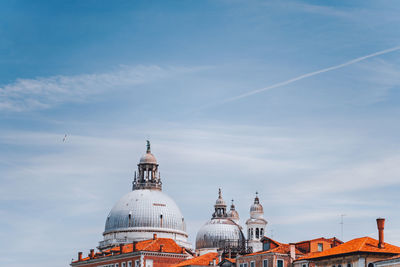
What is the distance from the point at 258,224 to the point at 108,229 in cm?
2202

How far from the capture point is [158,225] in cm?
11988

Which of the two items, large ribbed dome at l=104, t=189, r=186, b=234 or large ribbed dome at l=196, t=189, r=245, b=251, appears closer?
large ribbed dome at l=104, t=189, r=186, b=234

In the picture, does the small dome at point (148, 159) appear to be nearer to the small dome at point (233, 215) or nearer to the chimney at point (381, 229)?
the small dome at point (233, 215)

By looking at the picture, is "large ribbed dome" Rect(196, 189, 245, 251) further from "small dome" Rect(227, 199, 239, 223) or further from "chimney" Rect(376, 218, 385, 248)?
"chimney" Rect(376, 218, 385, 248)

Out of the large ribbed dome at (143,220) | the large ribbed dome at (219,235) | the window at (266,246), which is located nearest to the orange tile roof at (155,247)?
the large ribbed dome at (143,220)

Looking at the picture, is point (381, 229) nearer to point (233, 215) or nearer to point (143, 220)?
point (143, 220)

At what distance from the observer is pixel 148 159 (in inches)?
5143

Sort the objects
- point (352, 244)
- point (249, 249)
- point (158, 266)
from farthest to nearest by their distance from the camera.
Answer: point (249, 249), point (158, 266), point (352, 244)

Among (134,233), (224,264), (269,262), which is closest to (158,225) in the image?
(134,233)

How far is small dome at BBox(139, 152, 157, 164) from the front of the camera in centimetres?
13000

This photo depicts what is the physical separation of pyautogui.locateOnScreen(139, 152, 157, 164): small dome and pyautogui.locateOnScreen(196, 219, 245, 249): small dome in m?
13.8

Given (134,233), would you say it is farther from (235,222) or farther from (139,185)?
(235,222)

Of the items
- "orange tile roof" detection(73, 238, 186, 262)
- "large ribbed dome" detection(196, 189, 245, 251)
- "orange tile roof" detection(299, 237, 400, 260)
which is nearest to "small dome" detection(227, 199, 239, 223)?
"large ribbed dome" detection(196, 189, 245, 251)

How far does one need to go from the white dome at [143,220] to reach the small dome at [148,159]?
7.08 meters
